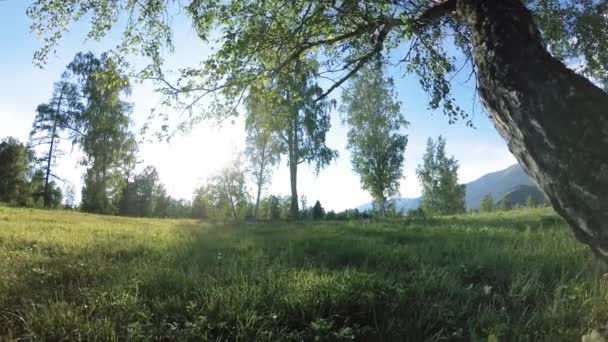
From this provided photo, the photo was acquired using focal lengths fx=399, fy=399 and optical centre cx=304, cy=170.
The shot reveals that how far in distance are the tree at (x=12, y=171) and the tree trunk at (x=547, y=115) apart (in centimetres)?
5715

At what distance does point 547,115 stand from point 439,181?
65.0 metres

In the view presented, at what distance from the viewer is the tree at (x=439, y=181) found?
210 feet

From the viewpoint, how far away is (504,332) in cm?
300

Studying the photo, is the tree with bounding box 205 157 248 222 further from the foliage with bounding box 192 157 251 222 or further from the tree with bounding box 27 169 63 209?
the tree with bounding box 27 169 63 209

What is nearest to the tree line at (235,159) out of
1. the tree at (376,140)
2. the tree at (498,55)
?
the tree at (376,140)

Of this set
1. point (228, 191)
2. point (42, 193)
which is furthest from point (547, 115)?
point (228, 191)

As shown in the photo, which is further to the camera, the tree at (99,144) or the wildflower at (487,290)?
the tree at (99,144)

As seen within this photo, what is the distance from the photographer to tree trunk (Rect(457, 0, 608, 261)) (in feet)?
9.91

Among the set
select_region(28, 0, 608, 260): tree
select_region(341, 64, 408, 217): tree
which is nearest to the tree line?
select_region(341, 64, 408, 217): tree

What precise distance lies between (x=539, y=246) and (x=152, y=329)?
5.45 meters

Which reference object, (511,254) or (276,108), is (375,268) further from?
(276,108)

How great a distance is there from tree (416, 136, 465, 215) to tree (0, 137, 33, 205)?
56129 millimetres

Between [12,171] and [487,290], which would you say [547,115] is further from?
[12,171]

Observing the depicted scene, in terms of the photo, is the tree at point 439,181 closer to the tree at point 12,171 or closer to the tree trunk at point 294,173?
the tree trunk at point 294,173
